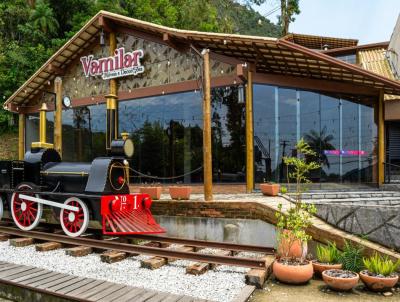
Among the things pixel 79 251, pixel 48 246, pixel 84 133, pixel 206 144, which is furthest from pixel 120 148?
pixel 84 133

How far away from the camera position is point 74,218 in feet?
28.3

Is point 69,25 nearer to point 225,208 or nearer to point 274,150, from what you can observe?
point 274,150

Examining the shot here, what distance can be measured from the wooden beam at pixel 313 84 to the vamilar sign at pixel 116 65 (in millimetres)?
4929

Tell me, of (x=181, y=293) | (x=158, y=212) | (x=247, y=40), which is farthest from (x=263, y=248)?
(x=247, y=40)

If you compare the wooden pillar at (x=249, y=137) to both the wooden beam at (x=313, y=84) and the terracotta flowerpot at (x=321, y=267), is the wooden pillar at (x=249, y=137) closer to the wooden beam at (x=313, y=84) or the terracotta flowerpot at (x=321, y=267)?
the wooden beam at (x=313, y=84)

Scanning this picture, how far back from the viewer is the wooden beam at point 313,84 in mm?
12328

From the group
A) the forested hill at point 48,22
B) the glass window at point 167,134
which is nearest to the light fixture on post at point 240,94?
the glass window at point 167,134

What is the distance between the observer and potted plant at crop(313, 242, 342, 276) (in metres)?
5.92

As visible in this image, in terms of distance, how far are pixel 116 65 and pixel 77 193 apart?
25.5 feet

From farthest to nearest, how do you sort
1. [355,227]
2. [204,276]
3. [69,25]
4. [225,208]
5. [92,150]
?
1. [69,25]
2. [92,150]
3. [225,208]
4. [355,227]
5. [204,276]

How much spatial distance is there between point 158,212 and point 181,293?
16.5 feet

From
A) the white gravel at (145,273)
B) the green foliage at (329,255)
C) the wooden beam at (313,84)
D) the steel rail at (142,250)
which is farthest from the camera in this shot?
the wooden beam at (313,84)

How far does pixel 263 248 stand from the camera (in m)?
7.45

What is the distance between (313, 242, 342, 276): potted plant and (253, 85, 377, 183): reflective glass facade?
19.9 feet
